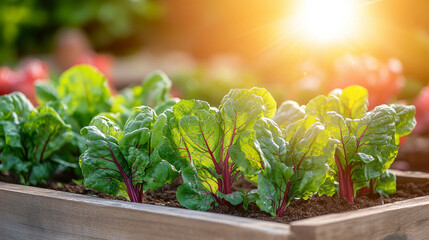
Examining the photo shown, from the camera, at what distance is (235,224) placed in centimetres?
97

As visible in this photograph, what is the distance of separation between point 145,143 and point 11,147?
0.58 meters

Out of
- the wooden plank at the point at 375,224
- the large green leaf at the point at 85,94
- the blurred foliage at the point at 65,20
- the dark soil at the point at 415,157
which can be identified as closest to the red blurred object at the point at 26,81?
the large green leaf at the point at 85,94

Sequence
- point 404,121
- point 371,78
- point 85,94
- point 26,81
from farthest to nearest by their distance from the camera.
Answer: point 26,81 → point 371,78 → point 85,94 → point 404,121

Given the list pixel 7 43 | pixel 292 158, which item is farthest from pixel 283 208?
pixel 7 43

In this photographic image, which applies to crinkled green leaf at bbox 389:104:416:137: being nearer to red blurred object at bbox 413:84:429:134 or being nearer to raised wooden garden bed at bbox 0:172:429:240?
raised wooden garden bed at bbox 0:172:429:240

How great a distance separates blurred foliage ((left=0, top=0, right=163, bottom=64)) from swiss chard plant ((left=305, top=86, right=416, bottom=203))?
479cm

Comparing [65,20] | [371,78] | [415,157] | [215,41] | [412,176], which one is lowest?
[415,157]

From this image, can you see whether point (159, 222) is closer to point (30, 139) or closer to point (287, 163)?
point (287, 163)

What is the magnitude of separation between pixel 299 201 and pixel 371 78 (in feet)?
3.13

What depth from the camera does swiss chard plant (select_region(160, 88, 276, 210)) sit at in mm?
1197

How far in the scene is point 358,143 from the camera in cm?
127

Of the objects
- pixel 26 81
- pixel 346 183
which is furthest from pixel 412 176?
pixel 26 81

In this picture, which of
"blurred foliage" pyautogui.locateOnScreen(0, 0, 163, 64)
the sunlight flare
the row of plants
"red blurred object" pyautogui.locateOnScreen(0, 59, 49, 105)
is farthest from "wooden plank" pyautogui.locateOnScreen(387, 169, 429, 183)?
"blurred foliage" pyautogui.locateOnScreen(0, 0, 163, 64)

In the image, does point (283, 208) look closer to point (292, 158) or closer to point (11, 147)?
point (292, 158)
